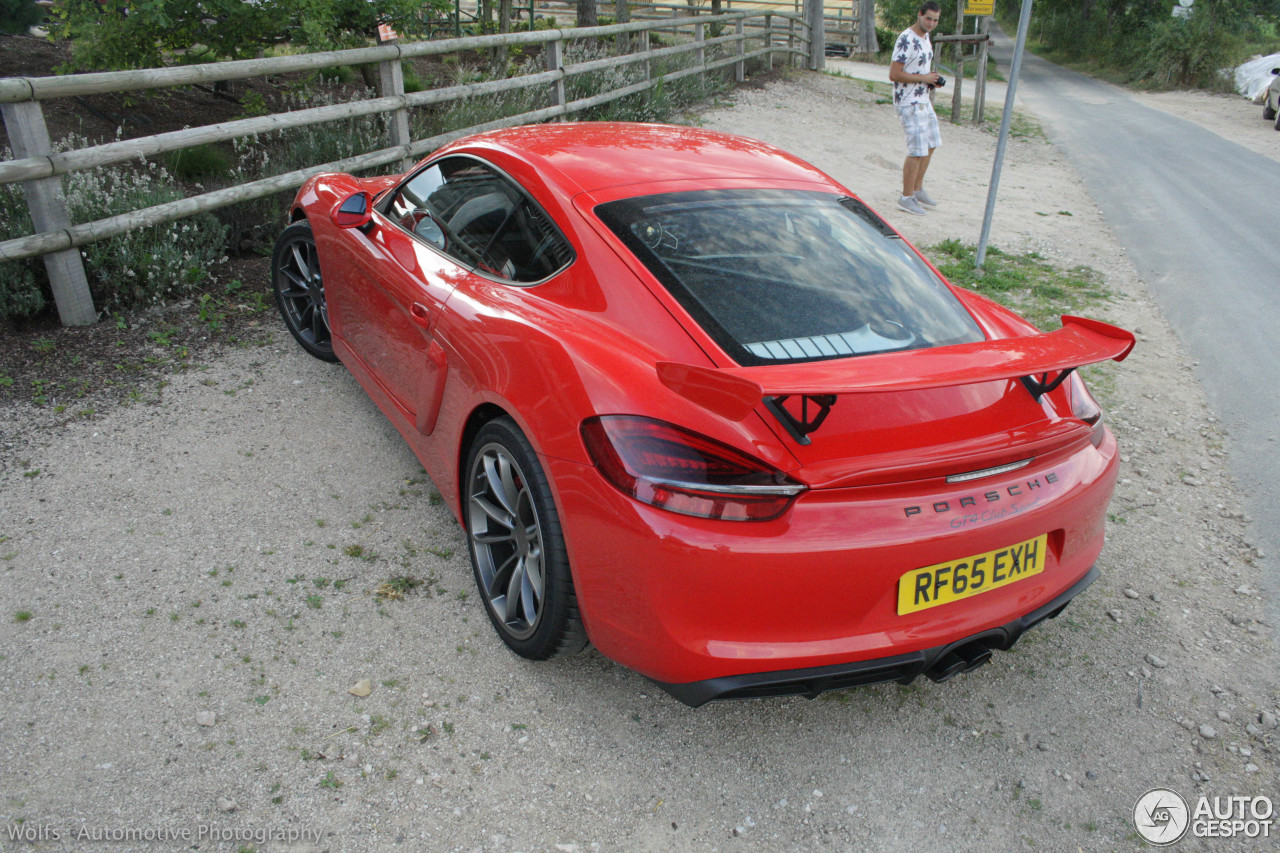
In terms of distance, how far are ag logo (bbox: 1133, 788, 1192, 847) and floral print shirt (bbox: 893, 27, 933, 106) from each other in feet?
25.2

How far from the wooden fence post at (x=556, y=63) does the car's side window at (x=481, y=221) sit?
6324mm

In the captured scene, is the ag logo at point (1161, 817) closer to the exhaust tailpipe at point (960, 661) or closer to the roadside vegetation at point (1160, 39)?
the exhaust tailpipe at point (960, 661)

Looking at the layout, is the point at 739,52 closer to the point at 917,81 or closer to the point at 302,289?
the point at 917,81

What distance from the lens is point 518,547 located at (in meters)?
2.74

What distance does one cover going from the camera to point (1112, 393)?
5.01 metres

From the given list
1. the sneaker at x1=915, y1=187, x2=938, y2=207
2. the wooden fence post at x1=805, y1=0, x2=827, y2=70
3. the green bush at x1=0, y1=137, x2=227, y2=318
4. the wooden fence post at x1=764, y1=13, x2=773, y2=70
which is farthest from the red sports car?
the wooden fence post at x1=805, y1=0, x2=827, y2=70

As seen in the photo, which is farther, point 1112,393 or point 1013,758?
point 1112,393

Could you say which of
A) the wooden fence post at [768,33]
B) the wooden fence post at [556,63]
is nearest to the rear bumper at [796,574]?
the wooden fence post at [556,63]

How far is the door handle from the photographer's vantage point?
315 cm

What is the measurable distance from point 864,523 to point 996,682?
1.15 metres

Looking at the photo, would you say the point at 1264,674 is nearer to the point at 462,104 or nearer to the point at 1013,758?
the point at 1013,758

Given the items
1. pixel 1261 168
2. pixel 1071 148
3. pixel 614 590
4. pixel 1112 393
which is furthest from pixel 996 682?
pixel 1071 148

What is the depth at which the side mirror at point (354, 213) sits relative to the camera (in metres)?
3.82

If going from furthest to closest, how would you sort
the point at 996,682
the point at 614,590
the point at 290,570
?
the point at 290,570
the point at 996,682
the point at 614,590
